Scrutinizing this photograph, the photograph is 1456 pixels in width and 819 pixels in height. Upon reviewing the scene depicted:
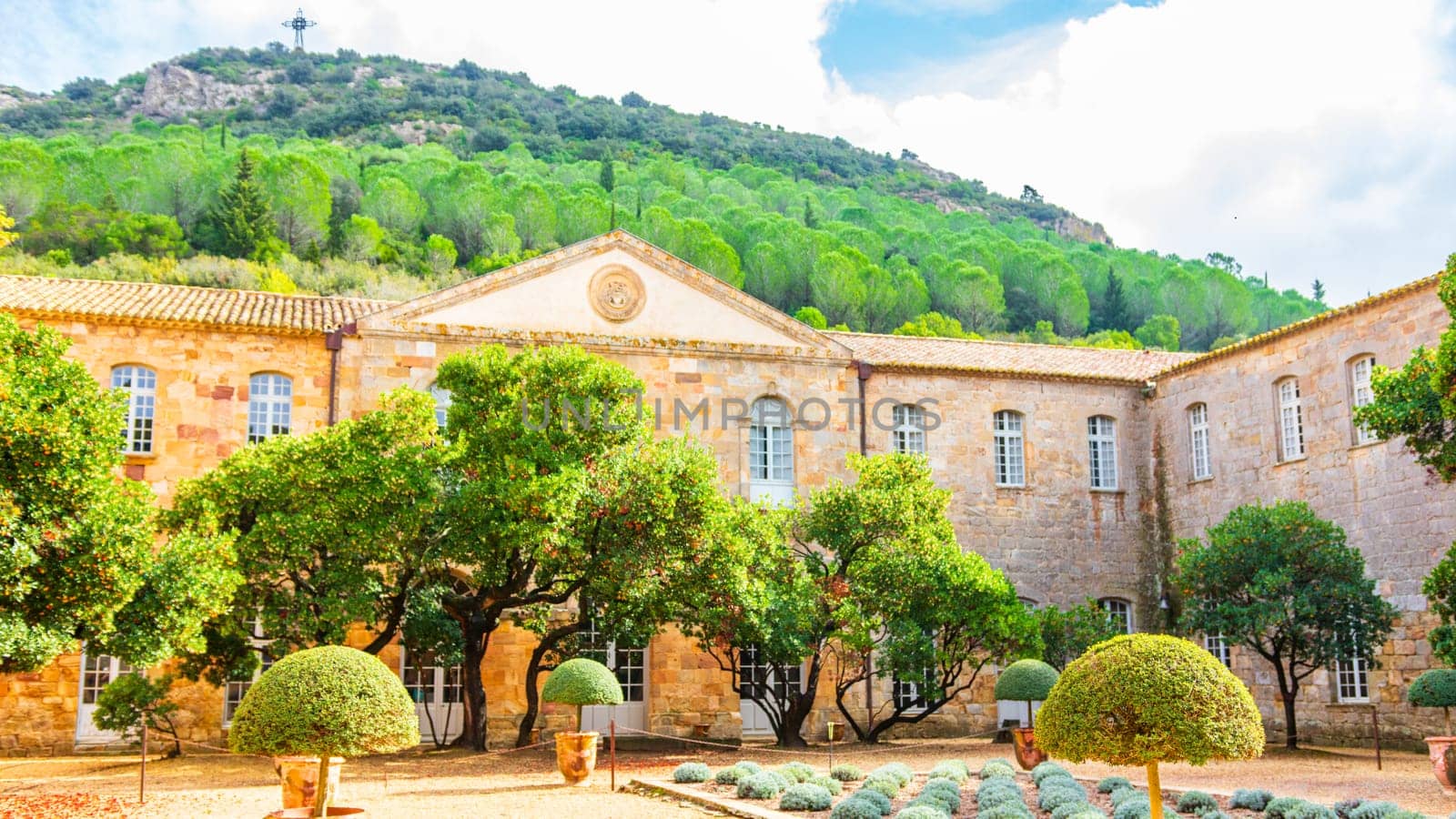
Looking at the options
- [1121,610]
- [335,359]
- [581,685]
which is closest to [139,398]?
[335,359]

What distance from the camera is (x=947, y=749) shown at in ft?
67.8

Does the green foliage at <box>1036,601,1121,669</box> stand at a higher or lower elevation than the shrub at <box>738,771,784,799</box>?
higher

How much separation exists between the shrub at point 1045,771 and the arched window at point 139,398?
601 inches

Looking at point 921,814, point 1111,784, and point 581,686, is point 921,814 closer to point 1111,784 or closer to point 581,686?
point 1111,784

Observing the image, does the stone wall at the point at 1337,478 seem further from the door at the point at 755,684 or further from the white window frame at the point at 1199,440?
the door at the point at 755,684

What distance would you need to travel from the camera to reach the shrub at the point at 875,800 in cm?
1223

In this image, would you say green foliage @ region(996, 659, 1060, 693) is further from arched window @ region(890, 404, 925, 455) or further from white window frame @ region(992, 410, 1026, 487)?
white window frame @ region(992, 410, 1026, 487)

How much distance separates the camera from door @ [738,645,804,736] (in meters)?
21.9

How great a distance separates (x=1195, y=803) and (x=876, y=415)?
42.8 ft

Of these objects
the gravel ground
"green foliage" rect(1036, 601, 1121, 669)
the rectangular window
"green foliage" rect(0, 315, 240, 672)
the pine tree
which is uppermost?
the pine tree

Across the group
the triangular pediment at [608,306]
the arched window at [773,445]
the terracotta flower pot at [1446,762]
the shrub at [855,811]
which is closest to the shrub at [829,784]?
the shrub at [855,811]

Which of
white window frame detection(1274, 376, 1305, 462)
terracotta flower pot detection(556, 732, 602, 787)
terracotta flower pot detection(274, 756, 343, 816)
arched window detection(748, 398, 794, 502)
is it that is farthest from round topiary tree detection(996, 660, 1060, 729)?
terracotta flower pot detection(274, 756, 343, 816)

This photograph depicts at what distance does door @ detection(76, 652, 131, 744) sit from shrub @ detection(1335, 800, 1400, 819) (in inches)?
703

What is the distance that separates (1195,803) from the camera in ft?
41.3
